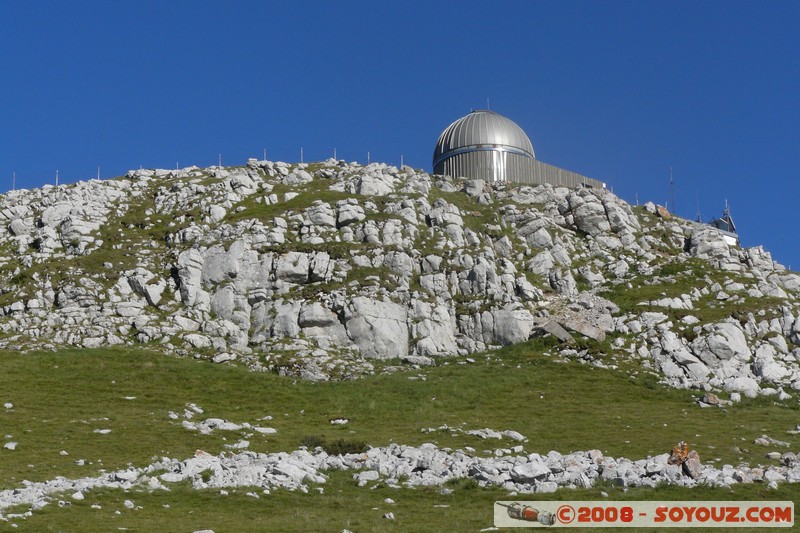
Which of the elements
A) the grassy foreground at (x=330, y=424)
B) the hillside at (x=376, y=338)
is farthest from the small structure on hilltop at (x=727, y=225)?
the grassy foreground at (x=330, y=424)

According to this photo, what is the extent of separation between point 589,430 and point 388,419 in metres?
14.7

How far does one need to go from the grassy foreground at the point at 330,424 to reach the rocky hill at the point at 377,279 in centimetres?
487

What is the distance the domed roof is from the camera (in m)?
129

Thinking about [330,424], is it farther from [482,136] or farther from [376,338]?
[482,136]

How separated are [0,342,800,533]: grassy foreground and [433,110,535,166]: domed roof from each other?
49.2 m

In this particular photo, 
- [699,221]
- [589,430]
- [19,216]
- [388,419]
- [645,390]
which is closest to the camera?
[589,430]

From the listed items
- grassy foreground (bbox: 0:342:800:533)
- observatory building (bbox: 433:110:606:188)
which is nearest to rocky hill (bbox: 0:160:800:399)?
grassy foreground (bbox: 0:342:800:533)

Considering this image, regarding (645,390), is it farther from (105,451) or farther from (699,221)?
(699,221)

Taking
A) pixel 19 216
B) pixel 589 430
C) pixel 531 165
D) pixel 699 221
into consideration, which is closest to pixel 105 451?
pixel 589 430

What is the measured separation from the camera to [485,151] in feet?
420

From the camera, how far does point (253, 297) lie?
90000 millimetres

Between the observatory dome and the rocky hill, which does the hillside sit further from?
the observatory dome

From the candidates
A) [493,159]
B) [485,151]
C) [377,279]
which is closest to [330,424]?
[377,279]

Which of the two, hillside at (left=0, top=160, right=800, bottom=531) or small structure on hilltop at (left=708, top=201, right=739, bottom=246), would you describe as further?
small structure on hilltop at (left=708, top=201, right=739, bottom=246)
